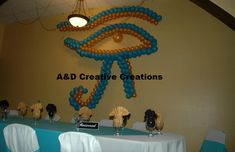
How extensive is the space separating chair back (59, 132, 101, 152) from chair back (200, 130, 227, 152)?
172cm

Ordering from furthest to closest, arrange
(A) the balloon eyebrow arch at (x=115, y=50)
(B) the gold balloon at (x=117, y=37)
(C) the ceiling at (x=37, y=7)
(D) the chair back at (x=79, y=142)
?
(C) the ceiling at (x=37, y=7)
(B) the gold balloon at (x=117, y=37)
(A) the balloon eyebrow arch at (x=115, y=50)
(D) the chair back at (x=79, y=142)

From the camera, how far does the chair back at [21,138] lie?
2.28 metres

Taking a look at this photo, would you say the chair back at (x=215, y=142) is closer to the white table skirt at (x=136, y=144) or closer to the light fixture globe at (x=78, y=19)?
the white table skirt at (x=136, y=144)

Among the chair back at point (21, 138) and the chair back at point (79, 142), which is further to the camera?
the chair back at point (21, 138)

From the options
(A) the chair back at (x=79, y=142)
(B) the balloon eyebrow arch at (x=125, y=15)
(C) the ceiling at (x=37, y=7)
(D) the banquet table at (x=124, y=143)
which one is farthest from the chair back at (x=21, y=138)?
(C) the ceiling at (x=37, y=7)

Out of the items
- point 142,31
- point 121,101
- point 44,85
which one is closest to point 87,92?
point 121,101

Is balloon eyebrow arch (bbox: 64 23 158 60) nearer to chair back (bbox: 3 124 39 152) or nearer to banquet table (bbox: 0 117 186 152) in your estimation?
banquet table (bbox: 0 117 186 152)

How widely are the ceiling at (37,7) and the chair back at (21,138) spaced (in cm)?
327

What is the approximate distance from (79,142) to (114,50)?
2.86 m

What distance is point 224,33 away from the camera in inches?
155

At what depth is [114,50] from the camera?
15.3 ft

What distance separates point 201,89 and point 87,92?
7.20 ft

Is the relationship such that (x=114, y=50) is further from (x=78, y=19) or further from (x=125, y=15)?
(x=78, y=19)

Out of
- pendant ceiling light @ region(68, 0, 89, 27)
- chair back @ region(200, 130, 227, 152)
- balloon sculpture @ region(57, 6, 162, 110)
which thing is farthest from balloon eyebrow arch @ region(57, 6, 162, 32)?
chair back @ region(200, 130, 227, 152)
